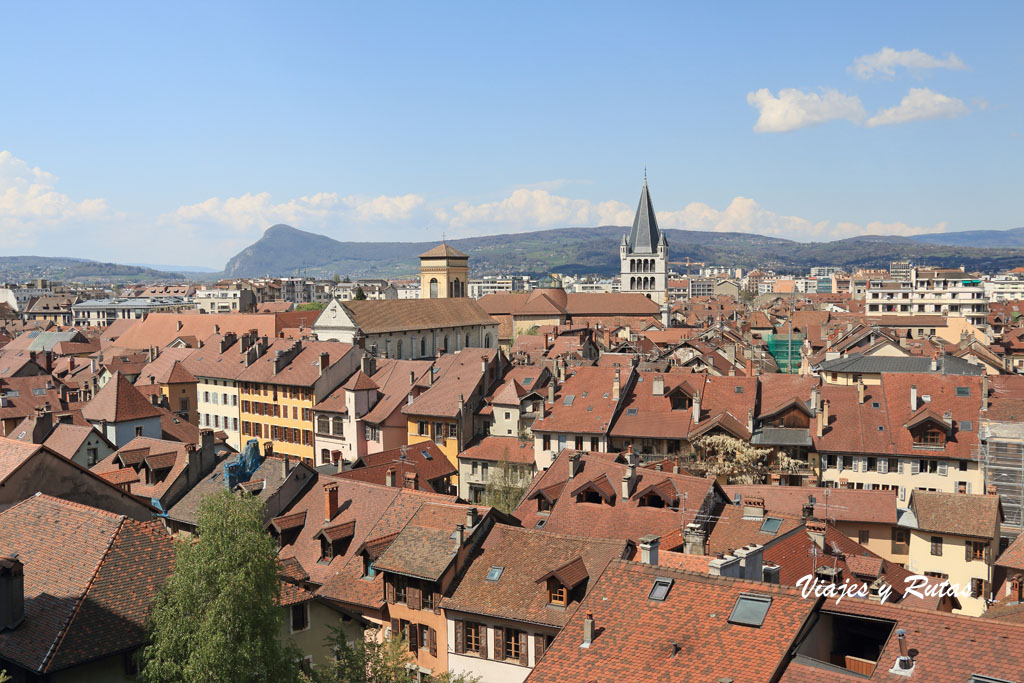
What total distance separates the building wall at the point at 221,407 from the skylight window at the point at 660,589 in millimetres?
68367

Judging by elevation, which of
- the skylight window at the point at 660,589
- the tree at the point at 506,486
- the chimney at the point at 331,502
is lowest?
the tree at the point at 506,486

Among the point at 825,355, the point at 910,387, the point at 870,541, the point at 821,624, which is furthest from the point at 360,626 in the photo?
the point at 825,355

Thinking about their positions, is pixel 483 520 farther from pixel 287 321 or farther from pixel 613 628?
pixel 287 321

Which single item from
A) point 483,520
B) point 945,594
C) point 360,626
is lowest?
point 360,626

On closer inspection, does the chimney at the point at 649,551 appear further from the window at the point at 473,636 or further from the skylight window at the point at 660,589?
the window at the point at 473,636

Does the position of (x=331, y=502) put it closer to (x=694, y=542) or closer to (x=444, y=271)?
(x=694, y=542)

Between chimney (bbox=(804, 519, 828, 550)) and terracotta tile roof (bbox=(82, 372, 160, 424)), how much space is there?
146 feet

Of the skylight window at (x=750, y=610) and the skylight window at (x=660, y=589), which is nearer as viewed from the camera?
the skylight window at (x=750, y=610)

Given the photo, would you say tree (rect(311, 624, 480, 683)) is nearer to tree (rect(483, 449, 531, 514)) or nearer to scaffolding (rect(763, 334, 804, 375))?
tree (rect(483, 449, 531, 514))

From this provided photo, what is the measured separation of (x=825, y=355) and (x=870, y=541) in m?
51.6

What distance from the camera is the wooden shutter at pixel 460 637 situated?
31650 mm

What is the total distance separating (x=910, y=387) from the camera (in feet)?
189

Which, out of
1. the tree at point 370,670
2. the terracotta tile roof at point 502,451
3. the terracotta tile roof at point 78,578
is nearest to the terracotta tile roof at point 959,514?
the terracotta tile roof at point 502,451

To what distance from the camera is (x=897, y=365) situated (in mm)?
78000
